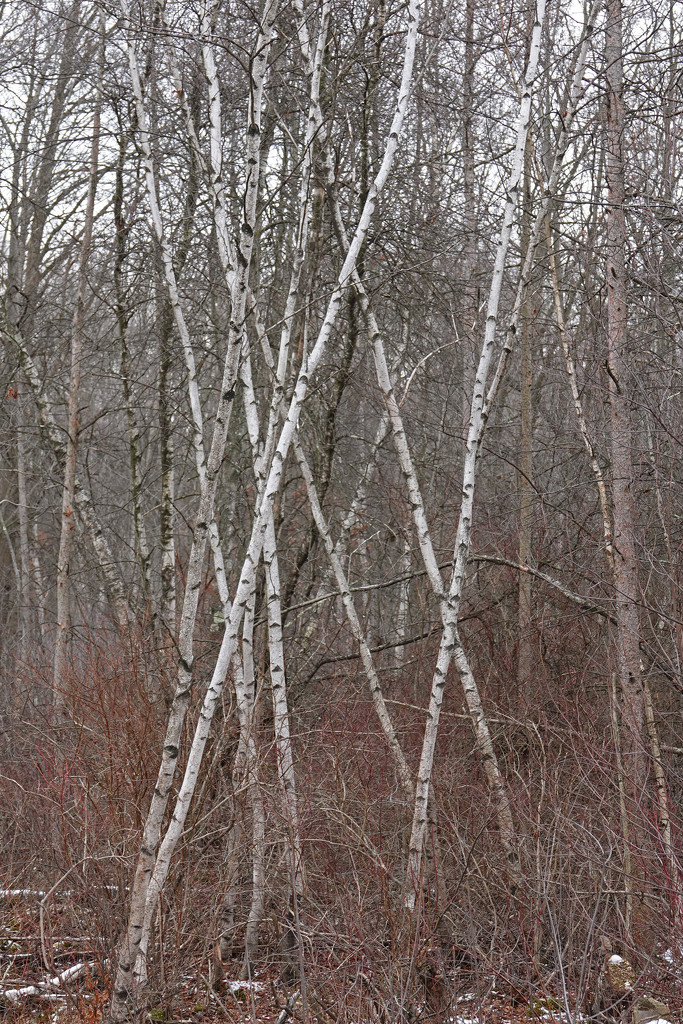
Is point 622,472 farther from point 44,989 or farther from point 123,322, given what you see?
point 123,322

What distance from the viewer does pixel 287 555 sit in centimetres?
764

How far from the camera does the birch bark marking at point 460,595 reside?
4.53m

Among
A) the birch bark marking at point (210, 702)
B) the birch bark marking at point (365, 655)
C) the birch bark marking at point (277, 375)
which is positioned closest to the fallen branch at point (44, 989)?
the birch bark marking at point (210, 702)

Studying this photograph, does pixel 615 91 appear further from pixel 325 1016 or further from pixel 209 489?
pixel 325 1016

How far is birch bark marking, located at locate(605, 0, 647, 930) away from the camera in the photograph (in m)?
5.47

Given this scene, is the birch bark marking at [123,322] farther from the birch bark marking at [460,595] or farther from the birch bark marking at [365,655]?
the birch bark marking at [460,595]

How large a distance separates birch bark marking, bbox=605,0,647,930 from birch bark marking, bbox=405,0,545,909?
2.57ft

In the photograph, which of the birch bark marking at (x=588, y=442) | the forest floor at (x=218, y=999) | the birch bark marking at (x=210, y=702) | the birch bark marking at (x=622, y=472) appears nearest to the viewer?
the birch bark marking at (x=210, y=702)

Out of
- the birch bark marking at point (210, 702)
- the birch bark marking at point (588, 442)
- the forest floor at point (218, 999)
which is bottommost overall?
the forest floor at point (218, 999)

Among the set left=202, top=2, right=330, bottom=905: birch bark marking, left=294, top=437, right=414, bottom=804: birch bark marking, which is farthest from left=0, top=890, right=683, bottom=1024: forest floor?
left=294, top=437, right=414, bottom=804: birch bark marking

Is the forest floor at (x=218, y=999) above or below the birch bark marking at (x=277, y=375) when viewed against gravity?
below

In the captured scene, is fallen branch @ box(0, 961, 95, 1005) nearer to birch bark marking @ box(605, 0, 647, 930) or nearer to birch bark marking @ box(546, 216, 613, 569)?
birch bark marking @ box(605, 0, 647, 930)

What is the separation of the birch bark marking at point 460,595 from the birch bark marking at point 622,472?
2.57ft

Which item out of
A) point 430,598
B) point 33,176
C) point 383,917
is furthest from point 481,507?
point 33,176
